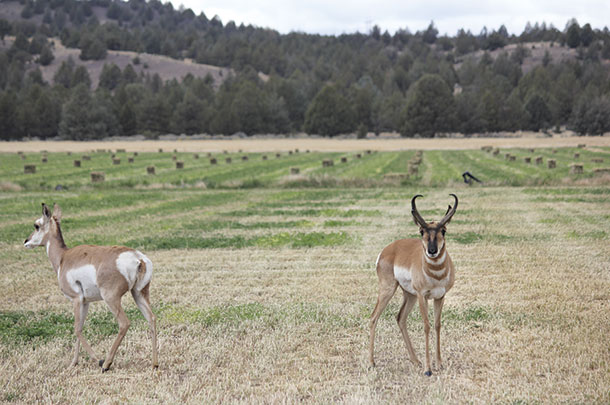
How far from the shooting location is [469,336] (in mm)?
9930

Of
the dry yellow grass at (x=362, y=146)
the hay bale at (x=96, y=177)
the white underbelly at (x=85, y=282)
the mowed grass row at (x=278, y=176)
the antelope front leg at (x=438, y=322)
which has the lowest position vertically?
the dry yellow grass at (x=362, y=146)

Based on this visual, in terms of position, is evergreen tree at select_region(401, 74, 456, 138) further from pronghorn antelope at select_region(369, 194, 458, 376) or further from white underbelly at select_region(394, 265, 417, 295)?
white underbelly at select_region(394, 265, 417, 295)

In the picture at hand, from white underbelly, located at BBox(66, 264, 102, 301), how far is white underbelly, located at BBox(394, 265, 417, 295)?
419 cm

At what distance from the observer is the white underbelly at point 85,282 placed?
8.50 meters

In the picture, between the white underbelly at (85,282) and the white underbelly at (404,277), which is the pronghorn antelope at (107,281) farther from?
the white underbelly at (404,277)

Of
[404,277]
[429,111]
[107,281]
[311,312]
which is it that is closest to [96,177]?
[311,312]

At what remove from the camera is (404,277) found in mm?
8477

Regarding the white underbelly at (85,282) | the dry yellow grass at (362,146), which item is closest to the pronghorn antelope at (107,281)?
the white underbelly at (85,282)

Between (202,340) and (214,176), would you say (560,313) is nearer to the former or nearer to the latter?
(202,340)

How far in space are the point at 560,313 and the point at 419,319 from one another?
2.54 meters

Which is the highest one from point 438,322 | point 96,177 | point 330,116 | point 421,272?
point 330,116

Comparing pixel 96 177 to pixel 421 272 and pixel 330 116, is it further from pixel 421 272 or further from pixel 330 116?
pixel 330 116

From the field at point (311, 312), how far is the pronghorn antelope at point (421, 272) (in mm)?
698

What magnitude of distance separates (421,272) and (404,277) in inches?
15.0
